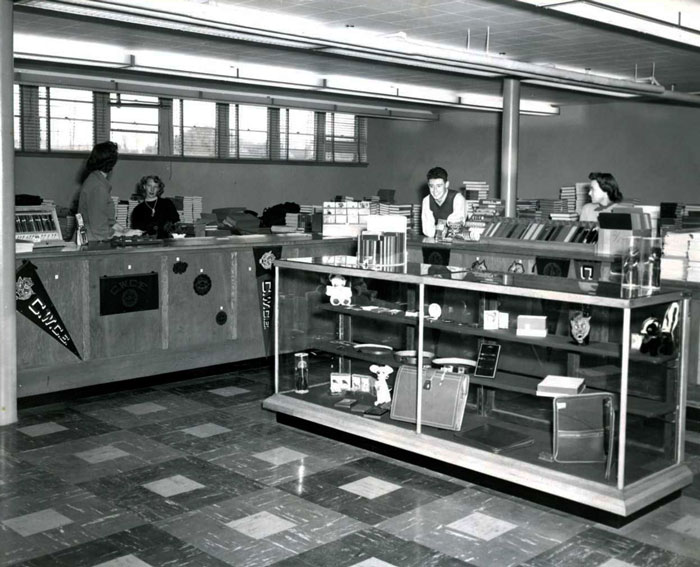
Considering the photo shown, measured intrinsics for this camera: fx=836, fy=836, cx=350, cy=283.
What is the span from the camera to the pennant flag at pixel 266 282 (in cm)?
764

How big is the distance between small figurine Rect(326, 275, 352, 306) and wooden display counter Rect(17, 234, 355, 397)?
1.69m

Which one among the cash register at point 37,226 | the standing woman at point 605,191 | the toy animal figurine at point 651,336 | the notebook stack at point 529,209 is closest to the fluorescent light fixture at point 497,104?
the notebook stack at point 529,209

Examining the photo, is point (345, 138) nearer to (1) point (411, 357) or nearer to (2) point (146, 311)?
(2) point (146, 311)

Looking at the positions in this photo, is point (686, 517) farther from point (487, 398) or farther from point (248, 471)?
point (248, 471)

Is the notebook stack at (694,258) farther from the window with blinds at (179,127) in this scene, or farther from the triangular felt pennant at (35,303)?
the window with blinds at (179,127)

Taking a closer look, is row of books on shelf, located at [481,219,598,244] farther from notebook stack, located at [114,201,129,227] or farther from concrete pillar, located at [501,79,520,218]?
notebook stack, located at [114,201,129,227]

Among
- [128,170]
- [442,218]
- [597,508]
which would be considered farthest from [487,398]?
[128,170]

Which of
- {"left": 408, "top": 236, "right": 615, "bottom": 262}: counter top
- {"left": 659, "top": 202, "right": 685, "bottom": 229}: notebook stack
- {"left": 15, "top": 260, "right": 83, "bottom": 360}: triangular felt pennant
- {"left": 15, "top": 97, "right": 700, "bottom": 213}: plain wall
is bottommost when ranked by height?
{"left": 15, "top": 260, "right": 83, "bottom": 360}: triangular felt pennant

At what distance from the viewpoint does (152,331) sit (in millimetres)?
6883

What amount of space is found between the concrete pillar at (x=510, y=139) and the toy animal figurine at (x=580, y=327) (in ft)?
18.7

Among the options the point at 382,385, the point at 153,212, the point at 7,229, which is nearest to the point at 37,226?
the point at 7,229

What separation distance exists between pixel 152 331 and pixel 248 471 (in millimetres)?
2332

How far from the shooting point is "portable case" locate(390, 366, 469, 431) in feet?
16.1

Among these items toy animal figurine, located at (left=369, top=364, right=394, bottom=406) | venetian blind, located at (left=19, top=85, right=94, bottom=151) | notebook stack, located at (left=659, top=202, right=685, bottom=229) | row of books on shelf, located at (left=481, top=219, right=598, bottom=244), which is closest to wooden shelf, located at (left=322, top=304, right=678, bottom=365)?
toy animal figurine, located at (left=369, top=364, right=394, bottom=406)
